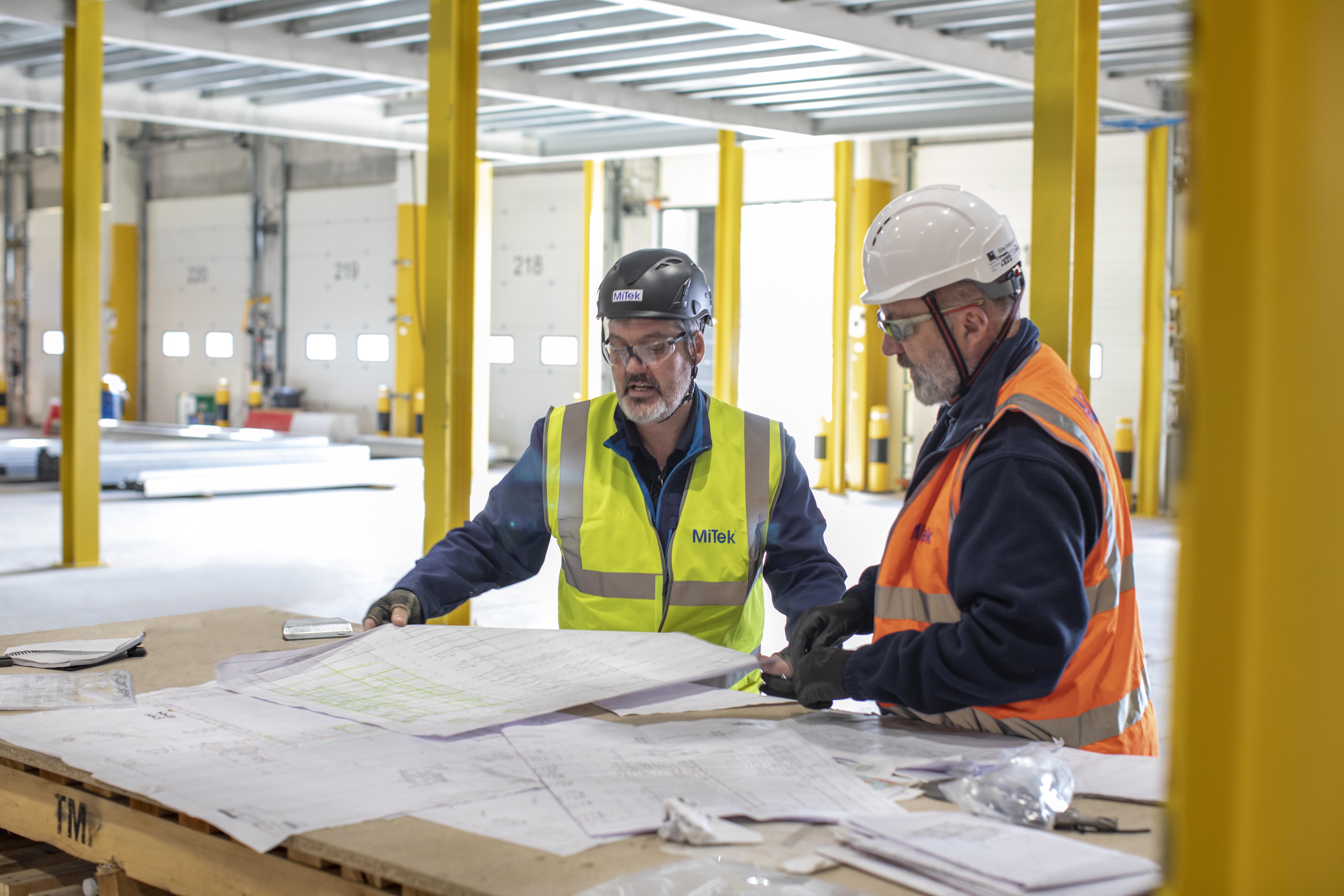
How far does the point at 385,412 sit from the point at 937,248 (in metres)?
17.7

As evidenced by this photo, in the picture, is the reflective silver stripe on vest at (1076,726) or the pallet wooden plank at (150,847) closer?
the pallet wooden plank at (150,847)

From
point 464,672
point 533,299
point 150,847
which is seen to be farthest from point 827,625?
point 533,299

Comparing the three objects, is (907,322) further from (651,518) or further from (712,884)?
(712,884)

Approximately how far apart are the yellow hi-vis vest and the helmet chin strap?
891 mm

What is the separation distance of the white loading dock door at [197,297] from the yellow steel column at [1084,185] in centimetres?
1877

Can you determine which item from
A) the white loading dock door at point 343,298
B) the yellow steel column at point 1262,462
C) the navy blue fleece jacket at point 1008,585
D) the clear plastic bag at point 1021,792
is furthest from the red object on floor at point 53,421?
the yellow steel column at point 1262,462

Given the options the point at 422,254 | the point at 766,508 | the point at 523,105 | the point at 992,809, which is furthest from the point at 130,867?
the point at 422,254

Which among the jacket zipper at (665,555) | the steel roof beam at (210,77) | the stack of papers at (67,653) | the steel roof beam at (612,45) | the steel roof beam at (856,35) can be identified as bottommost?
the stack of papers at (67,653)

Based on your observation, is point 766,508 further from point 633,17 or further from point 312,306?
point 312,306

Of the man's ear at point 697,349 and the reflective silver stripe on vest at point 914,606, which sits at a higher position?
the man's ear at point 697,349

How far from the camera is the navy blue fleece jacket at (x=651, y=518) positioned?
3.26 meters

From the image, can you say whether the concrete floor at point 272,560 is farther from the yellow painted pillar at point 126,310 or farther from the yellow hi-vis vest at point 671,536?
the yellow painted pillar at point 126,310

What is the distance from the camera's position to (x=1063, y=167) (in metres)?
5.07

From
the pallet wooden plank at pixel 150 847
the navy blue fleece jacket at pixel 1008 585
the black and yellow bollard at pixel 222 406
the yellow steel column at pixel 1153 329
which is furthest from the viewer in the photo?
the black and yellow bollard at pixel 222 406
